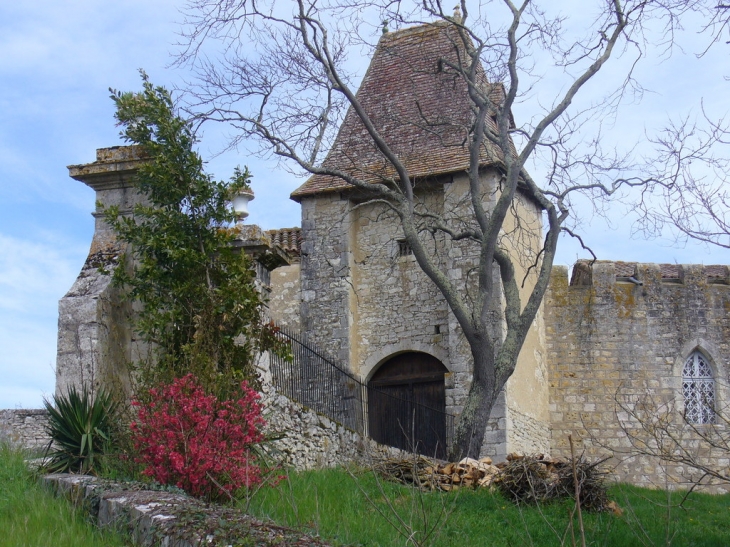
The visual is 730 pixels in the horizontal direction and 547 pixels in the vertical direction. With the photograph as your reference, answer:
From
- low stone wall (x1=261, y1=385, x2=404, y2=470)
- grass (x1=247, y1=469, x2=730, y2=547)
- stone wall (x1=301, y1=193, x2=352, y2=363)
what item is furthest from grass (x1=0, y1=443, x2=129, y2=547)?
stone wall (x1=301, y1=193, x2=352, y2=363)

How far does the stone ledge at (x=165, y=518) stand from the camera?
16.4ft

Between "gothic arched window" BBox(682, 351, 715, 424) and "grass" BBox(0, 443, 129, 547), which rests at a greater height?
"gothic arched window" BBox(682, 351, 715, 424)

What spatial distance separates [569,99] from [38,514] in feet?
31.8

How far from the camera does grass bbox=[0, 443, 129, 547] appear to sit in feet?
18.2

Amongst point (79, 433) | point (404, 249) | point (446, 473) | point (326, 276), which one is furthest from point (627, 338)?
point (79, 433)

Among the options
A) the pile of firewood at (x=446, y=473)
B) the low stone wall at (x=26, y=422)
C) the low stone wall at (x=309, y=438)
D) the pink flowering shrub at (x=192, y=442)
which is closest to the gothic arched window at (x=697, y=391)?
the low stone wall at (x=309, y=438)

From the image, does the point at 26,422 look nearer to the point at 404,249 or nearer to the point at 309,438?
the point at 309,438

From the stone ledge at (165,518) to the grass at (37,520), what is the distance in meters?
0.10

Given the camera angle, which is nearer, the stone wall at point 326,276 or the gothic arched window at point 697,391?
the stone wall at point 326,276

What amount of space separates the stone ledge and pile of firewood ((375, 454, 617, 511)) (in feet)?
11.5

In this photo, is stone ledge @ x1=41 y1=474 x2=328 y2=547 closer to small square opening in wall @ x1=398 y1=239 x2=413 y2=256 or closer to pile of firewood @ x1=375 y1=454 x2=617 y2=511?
pile of firewood @ x1=375 y1=454 x2=617 y2=511

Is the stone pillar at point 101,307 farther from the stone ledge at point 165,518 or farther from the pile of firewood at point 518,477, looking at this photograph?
the pile of firewood at point 518,477

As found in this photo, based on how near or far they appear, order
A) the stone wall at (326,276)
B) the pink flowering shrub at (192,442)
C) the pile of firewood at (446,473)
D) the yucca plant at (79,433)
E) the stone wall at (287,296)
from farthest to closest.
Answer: the stone wall at (287,296)
the stone wall at (326,276)
the pile of firewood at (446,473)
the yucca plant at (79,433)
the pink flowering shrub at (192,442)

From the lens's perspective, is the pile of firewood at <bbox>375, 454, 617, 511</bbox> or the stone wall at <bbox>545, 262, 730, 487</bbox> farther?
the stone wall at <bbox>545, 262, 730, 487</bbox>
